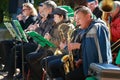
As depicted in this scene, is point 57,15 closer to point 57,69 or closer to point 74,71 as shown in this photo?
point 57,69

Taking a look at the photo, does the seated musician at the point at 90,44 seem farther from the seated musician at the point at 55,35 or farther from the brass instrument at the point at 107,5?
the seated musician at the point at 55,35

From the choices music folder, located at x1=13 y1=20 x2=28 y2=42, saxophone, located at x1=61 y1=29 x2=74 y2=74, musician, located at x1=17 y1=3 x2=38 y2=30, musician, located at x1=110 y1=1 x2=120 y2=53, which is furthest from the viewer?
musician, located at x1=17 y1=3 x2=38 y2=30

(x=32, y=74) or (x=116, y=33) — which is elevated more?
(x=116, y=33)

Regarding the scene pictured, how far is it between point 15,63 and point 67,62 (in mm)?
2060

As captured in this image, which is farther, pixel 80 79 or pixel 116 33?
pixel 116 33

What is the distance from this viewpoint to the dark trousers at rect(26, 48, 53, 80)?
260 inches

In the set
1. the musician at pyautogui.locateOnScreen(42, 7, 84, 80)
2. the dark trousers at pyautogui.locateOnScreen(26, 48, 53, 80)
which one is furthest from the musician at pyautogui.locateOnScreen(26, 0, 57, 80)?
the musician at pyautogui.locateOnScreen(42, 7, 84, 80)

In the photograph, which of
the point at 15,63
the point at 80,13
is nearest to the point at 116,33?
the point at 80,13

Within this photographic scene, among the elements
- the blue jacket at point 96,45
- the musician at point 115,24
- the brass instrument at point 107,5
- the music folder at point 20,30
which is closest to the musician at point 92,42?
the blue jacket at point 96,45

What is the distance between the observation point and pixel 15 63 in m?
7.42

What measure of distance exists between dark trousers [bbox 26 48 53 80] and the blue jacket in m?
1.38

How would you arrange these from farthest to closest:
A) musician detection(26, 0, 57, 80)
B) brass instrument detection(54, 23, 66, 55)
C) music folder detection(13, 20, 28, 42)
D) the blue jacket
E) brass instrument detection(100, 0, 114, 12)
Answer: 1. musician detection(26, 0, 57, 80)
2. music folder detection(13, 20, 28, 42)
3. brass instrument detection(54, 23, 66, 55)
4. brass instrument detection(100, 0, 114, 12)
5. the blue jacket

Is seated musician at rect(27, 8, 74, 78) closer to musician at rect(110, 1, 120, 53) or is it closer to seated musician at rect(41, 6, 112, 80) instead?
musician at rect(110, 1, 120, 53)

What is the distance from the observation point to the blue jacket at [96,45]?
495cm
